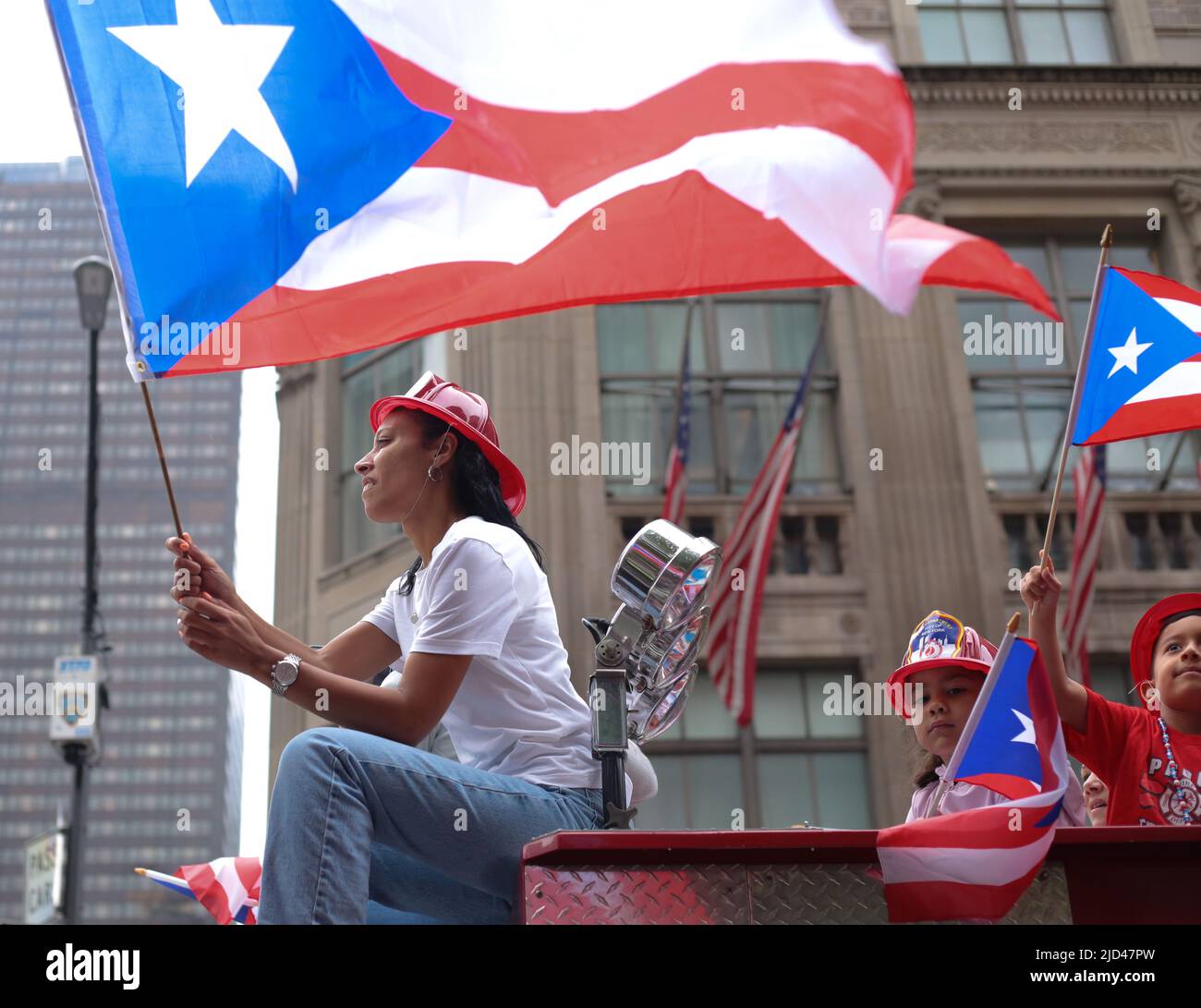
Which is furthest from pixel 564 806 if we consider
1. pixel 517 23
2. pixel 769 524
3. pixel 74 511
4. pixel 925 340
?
pixel 74 511

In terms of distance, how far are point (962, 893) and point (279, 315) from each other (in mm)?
2605

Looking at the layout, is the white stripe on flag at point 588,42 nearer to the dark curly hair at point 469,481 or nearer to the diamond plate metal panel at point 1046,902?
the dark curly hair at point 469,481

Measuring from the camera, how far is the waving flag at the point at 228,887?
4.81 metres

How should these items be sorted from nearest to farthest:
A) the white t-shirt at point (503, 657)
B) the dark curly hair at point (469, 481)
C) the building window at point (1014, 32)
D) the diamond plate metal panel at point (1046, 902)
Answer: the diamond plate metal panel at point (1046, 902) → the white t-shirt at point (503, 657) → the dark curly hair at point (469, 481) → the building window at point (1014, 32)

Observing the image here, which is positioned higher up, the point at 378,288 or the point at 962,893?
the point at 378,288

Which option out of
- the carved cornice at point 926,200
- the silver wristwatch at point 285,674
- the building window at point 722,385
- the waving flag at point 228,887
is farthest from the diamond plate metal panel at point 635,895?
the carved cornice at point 926,200

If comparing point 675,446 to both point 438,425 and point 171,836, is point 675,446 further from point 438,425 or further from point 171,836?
point 171,836

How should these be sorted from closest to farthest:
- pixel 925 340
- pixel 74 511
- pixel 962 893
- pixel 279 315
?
pixel 962 893 → pixel 279 315 → pixel 925 340 → pixel 74 511

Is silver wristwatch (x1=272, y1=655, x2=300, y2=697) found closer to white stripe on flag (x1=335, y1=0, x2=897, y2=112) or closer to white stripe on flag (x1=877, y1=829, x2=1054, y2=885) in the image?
white stripe on flag (x1=877, y1=829, x2=1054, y2=885)

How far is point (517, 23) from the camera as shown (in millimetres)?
5035

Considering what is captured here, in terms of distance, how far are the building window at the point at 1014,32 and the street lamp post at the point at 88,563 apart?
9.79m

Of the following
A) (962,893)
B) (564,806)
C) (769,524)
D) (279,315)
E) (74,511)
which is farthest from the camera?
(74,511)

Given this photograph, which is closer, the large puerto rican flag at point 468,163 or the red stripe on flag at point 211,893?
the large puerto rican flag at point 468,163

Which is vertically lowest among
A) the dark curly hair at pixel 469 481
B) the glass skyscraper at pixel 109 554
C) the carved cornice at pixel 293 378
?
the dark curly hair at pixel 469 481
